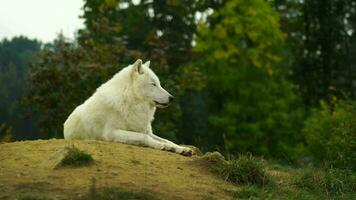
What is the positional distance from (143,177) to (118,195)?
0.96 m

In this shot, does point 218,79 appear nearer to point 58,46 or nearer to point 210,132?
point 210,132

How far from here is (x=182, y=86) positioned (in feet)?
83.8

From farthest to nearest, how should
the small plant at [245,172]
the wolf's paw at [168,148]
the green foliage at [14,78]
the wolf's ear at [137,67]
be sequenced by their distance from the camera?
1. the green foliage at [14,78]
2. the wolf's ear at [137,67]
3. the wolf's paw at [168,148]
4. the small plant at [245,172]

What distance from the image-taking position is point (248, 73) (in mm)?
38094

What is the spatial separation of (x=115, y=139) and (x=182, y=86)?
14.5 meters

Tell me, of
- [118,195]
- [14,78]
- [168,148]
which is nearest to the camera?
[118,195]

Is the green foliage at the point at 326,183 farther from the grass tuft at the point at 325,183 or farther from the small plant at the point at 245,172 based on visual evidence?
the small plant at the point at 245,172

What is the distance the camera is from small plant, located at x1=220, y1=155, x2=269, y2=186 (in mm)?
9250

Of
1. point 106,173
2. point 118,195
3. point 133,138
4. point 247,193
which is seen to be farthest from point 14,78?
point 118,195

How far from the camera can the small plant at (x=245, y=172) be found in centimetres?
925

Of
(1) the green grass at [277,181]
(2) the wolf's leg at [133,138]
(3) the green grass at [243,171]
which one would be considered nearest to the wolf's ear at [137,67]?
(2) the wolf's leg at [133,138]

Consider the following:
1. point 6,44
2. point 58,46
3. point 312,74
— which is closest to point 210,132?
point 312,74

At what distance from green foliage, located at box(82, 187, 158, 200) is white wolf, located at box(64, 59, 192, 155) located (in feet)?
11.0

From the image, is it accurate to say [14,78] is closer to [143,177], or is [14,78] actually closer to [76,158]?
[76,158]
